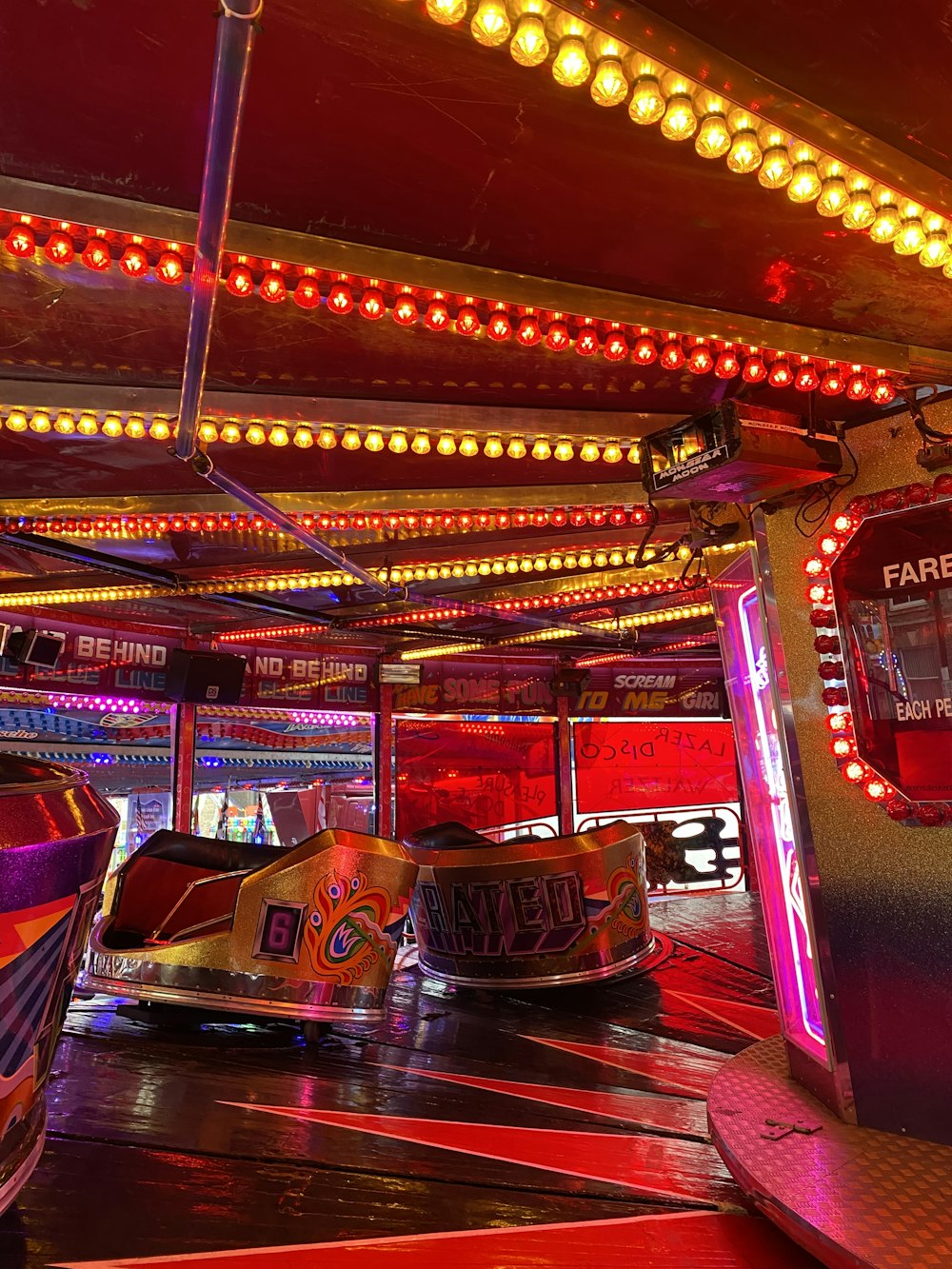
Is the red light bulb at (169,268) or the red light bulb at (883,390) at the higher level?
the red light bulb at (169,268)

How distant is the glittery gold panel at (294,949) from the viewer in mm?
4496

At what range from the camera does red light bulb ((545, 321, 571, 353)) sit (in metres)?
2.77

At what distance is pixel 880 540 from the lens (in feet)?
10.2

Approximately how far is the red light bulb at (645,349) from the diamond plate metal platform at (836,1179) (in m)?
2.46

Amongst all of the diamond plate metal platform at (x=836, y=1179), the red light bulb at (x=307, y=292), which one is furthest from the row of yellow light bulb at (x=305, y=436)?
the diamond plate metal platform at (x=836, y=1179)

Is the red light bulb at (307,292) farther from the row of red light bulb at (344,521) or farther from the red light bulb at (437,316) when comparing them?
the row of red light bulb at (344,521)

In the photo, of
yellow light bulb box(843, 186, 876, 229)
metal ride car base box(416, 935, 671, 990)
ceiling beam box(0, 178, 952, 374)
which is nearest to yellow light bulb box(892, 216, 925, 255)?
yellow light bulb box(843, 186, 876, 229)

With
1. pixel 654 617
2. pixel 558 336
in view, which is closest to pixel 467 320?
pixel 558 336

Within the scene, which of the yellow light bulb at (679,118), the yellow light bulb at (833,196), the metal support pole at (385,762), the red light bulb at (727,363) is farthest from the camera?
the metal support pole at (385,762)

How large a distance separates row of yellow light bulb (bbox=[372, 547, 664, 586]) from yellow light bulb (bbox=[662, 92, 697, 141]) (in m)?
4.10

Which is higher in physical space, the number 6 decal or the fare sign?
the fare sign

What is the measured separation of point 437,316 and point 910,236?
1283 millimetres

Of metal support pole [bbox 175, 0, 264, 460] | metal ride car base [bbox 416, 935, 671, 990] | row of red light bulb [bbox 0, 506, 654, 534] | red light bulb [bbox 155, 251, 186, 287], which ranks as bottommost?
metal ride car base [bbox 416, 935, 671, 990]

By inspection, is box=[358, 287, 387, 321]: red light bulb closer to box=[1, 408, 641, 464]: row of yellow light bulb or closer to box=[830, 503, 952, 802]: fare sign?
box=[1, 408, 641, 464]: row of yellow light bulb
